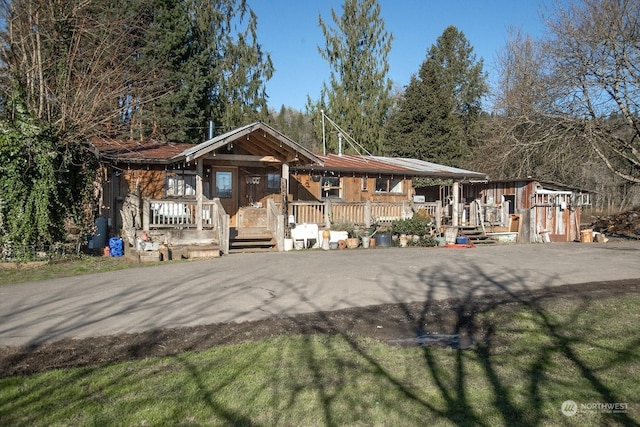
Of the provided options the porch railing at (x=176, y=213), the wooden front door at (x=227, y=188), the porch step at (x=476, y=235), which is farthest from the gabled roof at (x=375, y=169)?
the porch railing at (x=176, y=213)

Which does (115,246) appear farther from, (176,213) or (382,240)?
(382,240)

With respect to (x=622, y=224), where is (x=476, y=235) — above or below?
below

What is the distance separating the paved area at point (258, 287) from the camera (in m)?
7.13

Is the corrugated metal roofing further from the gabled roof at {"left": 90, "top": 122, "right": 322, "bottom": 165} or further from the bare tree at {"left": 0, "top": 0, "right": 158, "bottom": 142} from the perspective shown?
the bare tree at {"left": 0, "top": 0, "right": 158, "bottom": 142}

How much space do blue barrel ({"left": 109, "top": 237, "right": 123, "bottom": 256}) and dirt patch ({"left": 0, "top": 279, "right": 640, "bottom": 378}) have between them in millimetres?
9298

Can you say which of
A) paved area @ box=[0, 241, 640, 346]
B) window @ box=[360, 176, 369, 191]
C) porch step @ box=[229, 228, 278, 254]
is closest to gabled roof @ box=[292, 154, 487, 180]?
window @ box=[360, 176, 369, 191]

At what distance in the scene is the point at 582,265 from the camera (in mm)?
13297

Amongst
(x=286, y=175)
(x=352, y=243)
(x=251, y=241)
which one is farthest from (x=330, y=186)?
(x=251, y=241)

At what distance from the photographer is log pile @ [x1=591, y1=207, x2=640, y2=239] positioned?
28359 mm

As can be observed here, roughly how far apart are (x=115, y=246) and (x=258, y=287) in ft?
23.1

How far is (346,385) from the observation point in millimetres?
4625

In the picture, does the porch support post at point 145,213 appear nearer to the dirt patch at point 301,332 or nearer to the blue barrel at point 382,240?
the blue barrel at point 382,240

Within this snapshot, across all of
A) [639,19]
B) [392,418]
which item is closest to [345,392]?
[392,418]

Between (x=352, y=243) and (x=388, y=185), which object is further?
(x=388, y=185)
